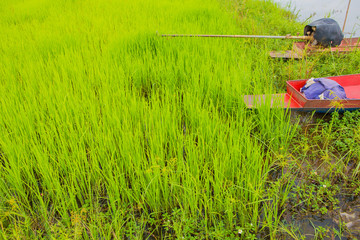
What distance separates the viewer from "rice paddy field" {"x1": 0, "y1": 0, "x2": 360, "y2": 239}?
1.53m

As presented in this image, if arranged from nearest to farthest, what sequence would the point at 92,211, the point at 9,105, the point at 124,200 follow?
1. the point at 92,211
2. the point at 124,200
3. the point at 9,105

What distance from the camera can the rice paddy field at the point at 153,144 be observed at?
1525mm

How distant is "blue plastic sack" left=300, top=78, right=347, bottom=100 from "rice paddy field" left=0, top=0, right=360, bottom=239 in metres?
0.22

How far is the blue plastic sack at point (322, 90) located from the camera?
2414 millimetres

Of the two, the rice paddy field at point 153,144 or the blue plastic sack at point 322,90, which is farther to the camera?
the blue plastic sack at point 322,90

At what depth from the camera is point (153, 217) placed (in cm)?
161

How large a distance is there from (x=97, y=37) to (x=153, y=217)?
3.07 meters

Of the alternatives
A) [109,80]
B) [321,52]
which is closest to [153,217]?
[109,80]

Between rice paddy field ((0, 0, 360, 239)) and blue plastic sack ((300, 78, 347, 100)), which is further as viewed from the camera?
blue plastic sack ((300, 78, 347, 100))

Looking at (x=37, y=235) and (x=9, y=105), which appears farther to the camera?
(x=9, y=105)

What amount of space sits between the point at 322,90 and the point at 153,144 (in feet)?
6.03

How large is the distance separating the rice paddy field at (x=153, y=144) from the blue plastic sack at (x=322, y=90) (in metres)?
0.22

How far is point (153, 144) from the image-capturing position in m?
1.87

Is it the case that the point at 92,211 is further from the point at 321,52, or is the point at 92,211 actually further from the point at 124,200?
the point at 321,52
